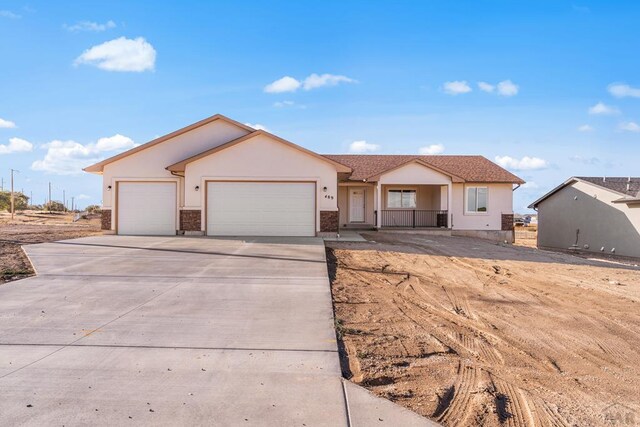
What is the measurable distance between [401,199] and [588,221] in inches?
400

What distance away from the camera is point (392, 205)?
2705 cm

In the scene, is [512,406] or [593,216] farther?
[593,216]

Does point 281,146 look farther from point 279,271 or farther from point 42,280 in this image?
point 42,280

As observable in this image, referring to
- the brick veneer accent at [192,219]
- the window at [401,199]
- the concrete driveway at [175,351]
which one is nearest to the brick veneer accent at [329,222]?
the brick veneer accent at [192,219]

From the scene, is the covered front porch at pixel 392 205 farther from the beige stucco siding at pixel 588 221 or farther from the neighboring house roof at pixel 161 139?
the beige stucco siding at pixel 588 221

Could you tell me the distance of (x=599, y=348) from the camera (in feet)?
19.5

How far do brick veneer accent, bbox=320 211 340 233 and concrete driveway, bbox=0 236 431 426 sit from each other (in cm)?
928

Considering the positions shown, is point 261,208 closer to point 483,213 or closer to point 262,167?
point 262,167

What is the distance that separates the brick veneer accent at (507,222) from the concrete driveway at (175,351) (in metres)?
18.6

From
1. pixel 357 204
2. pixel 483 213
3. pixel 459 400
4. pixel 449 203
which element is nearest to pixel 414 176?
pixel 449 203

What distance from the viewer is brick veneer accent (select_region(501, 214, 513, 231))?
26.1 metres

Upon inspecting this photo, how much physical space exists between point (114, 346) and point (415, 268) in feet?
28.4

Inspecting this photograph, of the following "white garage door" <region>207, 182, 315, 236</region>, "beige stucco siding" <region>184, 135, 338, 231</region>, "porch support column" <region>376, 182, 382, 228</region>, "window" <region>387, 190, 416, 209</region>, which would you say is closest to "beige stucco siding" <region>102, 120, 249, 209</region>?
"beige stucco siding" <region>184, 135, 338, 231</region>

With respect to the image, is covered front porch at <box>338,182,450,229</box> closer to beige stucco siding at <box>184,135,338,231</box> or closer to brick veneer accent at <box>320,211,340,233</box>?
brick veneer accent at <box>320,211,340,233</box>
